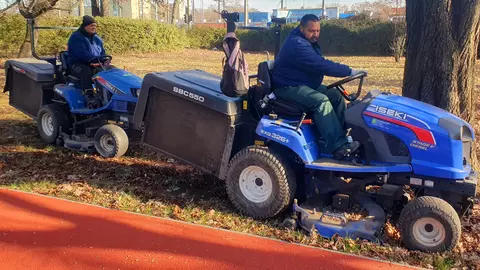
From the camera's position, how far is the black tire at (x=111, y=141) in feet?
21.7

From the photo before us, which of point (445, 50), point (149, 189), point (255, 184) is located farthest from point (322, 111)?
point (149, 189)

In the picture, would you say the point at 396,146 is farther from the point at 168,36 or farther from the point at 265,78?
the point at 168,36

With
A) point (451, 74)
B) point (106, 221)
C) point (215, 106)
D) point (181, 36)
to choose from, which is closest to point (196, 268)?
point (106, 221)

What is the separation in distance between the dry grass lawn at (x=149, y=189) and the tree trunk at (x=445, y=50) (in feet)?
4.44

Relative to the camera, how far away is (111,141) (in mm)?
6711

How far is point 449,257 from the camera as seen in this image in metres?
3.95

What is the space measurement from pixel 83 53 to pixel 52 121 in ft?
3.82

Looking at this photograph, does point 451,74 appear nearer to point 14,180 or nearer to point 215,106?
point 215,106

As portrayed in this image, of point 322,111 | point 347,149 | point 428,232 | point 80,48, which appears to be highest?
point 80,48

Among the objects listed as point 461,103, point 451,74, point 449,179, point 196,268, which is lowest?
point 196,268

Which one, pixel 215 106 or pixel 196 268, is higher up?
pixel 215 106

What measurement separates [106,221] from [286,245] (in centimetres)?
179

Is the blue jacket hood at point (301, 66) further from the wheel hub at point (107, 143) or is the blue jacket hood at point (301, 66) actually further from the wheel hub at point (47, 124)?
the wheel hub at point (47, 124)

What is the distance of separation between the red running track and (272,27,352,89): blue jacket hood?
1641mm
